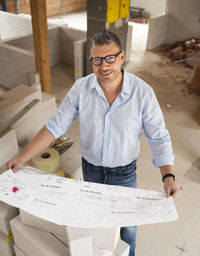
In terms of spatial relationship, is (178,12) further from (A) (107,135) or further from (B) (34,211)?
(B) (34,211)

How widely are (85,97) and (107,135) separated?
27 cm

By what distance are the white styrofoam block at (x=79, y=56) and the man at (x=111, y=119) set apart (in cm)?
374

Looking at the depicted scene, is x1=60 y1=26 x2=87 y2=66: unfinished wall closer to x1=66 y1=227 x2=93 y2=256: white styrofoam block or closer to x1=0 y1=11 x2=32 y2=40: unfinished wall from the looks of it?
x1=0 y1=11 x2=32 y2=40: unfinished wall

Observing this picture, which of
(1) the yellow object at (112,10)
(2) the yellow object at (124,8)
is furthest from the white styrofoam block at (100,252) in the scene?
(2) the yellow object at (124,8)

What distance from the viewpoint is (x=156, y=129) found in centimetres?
155

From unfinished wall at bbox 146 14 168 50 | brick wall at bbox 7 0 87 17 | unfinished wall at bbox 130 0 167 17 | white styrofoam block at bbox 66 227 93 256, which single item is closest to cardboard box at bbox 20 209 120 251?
white styrofoam block at bbox 66 227 93 256

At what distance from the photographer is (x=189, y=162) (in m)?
3.49

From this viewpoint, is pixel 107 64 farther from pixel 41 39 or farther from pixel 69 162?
pixel 41 39

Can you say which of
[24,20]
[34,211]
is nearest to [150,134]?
[34,211]

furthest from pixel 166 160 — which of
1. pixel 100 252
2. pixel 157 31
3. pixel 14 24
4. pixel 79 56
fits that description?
pixel 157 31

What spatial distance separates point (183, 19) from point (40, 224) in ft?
24.7

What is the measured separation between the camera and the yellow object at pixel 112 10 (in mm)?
4680

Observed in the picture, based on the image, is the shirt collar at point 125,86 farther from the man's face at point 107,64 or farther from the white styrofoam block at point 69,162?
the white styrofoam block at point 69,162

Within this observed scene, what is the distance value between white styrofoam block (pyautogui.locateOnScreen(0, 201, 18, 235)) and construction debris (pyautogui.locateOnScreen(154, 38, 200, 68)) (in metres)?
5.85
